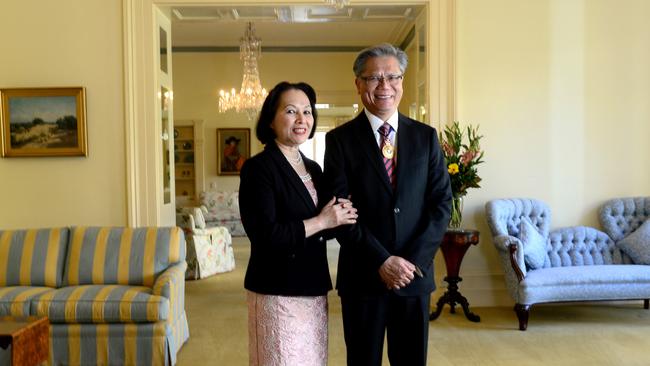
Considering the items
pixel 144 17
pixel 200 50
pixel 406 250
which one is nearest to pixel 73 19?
pixel 144 17

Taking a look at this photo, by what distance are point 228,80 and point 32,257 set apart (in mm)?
7267

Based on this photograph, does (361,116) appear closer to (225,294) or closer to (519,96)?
(519,96)

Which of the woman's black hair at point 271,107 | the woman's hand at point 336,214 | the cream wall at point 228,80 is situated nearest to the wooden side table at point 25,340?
the woman's black hair at point 271,107

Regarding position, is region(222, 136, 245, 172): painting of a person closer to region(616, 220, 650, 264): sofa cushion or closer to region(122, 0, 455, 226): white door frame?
region(122, 0, 455, 226): white door frame

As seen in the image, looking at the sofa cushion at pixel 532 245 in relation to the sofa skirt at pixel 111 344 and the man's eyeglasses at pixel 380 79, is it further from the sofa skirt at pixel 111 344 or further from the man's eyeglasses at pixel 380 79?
the man's eyeglasses at pixel 380 79

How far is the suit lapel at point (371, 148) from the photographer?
2094 mm

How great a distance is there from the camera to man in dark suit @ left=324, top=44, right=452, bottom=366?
2051mm

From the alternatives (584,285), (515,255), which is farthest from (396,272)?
(584,285)

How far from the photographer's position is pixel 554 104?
541 centimetres

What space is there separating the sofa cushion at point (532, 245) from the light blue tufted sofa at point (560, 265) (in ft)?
0.21

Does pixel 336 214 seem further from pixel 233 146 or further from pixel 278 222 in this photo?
pixel 233 146

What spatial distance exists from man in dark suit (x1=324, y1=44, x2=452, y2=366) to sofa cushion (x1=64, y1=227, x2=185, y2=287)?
2.40 metres

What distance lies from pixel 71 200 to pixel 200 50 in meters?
6.16

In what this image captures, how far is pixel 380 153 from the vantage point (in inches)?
83.7
